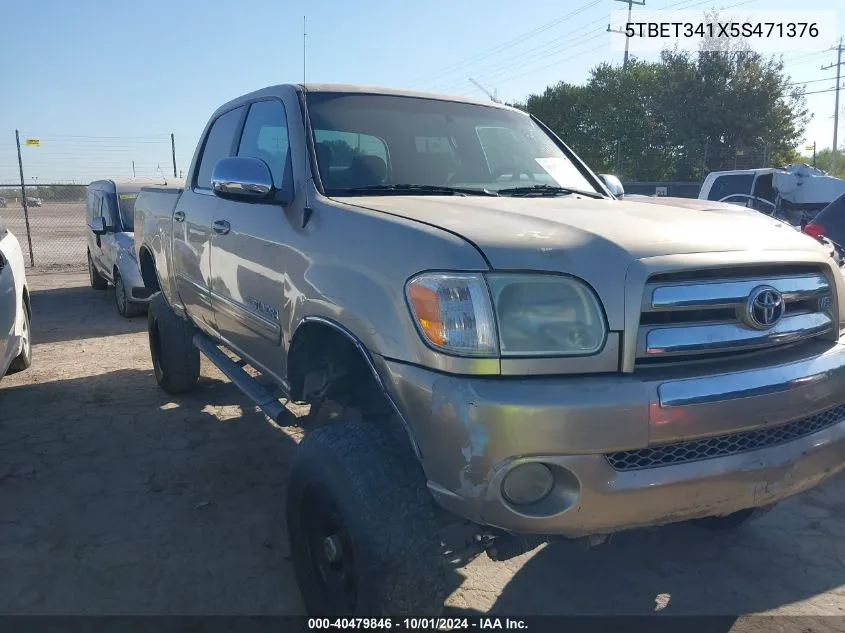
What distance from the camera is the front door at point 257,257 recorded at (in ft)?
9.67

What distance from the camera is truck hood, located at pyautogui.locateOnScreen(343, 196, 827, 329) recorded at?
2004mm

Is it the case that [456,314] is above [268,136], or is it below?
below

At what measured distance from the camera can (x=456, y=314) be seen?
6.59ft

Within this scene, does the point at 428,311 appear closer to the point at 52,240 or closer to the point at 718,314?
the point at 718,314

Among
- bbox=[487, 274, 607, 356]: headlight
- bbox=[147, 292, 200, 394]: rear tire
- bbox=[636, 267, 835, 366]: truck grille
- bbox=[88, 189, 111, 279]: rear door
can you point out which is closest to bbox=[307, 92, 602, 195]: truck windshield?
bbox=[487, 274, 607, 356]: headlight

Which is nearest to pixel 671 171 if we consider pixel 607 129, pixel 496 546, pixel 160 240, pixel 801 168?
pixel 607 129

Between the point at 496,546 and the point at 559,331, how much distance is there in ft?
2.55

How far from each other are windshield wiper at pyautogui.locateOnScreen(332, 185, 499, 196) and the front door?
0.33 metres

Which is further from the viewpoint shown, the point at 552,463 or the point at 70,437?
the point at 70,437

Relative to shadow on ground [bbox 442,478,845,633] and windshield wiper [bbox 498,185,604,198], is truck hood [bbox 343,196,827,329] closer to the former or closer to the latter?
windshield wiper [bbox 498,185,604,198]

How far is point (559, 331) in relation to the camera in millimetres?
1992

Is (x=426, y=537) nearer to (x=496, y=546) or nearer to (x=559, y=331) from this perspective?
(x=496, y=546)

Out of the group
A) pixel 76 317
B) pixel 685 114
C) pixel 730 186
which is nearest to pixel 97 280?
pixel 76 317

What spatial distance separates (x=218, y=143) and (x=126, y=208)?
19.1ft
